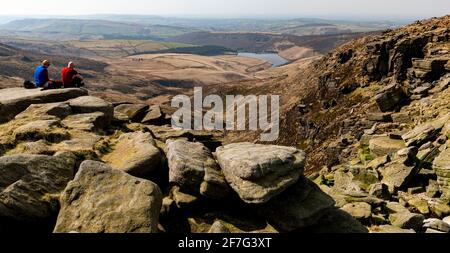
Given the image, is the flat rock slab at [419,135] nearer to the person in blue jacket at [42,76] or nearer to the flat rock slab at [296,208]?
the flat rock slab at [296,208]

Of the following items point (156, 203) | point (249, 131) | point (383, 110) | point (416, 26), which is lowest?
point (249, 131)

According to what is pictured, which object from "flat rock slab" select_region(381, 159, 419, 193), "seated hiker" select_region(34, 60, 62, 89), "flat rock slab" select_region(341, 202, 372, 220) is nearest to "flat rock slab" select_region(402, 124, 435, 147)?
"flat rock slab" select_region(381, 159, 419, 193)

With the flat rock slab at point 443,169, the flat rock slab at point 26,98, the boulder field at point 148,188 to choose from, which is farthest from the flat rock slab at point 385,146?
the flat rock slab at point 26,98

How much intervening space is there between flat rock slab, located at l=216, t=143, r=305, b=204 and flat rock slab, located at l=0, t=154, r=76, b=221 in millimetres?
7572

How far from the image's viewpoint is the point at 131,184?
17172 millimetres

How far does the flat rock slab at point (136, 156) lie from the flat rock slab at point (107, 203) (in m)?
2.21

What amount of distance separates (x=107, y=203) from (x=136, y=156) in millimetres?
5254

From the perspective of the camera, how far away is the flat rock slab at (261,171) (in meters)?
17.9

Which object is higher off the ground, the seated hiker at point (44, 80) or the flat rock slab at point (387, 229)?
the seated hiker at point (44, 80)

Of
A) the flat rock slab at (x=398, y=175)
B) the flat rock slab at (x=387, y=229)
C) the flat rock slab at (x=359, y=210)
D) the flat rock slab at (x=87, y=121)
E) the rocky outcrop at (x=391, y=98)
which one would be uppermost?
the flat rock slab at (x=87, y=121)
